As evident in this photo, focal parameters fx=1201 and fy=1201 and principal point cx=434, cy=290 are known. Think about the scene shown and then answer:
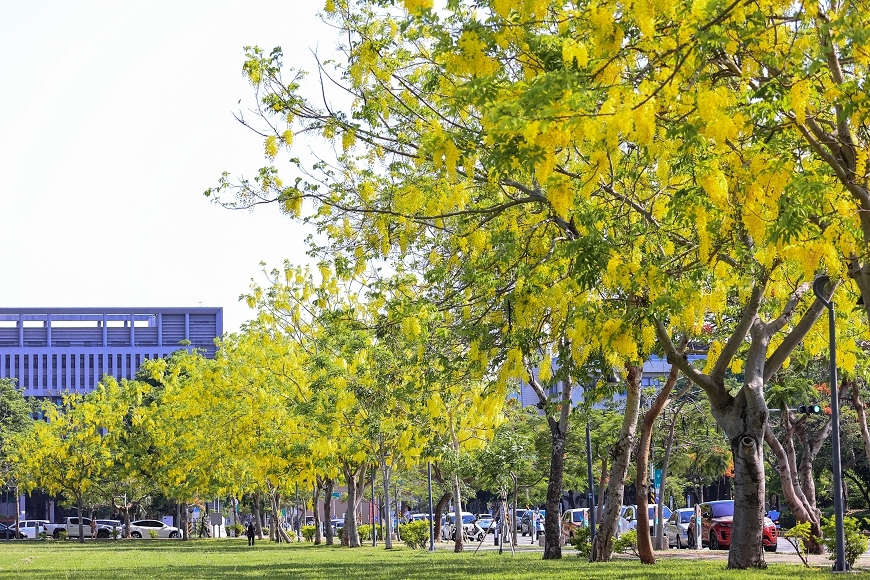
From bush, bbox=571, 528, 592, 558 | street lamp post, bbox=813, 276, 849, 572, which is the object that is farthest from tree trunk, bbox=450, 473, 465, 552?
street lamp post, bbox=813, 276, 849, 572

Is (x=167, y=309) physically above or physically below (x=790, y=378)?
above

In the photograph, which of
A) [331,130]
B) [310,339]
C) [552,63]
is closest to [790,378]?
[331,130]

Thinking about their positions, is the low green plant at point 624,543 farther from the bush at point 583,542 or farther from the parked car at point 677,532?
the parked car at point 677,532

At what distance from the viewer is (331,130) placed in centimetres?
1279

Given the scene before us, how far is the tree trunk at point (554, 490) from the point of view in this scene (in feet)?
72.5

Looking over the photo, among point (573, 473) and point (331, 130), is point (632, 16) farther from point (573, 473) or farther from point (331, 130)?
point (573, 473)

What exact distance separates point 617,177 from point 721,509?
20.4m

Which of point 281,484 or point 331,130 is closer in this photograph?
point 331,130

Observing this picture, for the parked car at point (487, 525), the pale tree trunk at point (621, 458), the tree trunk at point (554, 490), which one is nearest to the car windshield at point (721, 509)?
the tree trunk at point (554, 490)

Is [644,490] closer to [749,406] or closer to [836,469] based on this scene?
[836,469]

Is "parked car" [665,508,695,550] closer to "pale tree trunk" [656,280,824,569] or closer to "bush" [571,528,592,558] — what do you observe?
"bush" [571,528,592,558]

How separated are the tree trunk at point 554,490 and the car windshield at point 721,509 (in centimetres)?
907

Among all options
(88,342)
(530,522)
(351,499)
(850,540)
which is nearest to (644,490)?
(850,540)

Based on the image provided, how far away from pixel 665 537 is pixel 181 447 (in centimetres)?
1930
